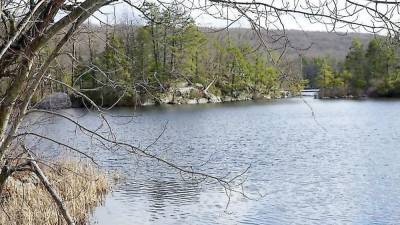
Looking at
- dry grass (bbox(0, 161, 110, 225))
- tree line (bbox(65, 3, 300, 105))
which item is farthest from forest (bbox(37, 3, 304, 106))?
dry grass (bbox(0, 161, 110, 225))

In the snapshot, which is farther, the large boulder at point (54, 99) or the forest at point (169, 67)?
the large boulder at point (54, 99)

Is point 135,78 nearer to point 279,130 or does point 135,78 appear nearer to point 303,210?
point 303,210

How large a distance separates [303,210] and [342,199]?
1427 mm

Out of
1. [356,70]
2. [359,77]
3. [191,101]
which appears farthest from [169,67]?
[356,70]

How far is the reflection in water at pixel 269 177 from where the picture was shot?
12000mm

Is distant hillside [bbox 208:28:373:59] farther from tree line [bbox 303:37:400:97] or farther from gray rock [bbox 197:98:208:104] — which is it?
tree line [bbox 303:37:400:97]

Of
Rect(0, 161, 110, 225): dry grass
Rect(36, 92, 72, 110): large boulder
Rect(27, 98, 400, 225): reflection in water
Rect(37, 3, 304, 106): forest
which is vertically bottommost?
Rect(27, 98, 400, 225): reflection in water

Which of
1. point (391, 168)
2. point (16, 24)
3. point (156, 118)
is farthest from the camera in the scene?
point (156, 118)

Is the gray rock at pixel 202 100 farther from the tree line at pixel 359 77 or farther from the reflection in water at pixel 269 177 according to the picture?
the reflection in water at pixel 269 177

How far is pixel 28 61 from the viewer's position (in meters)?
3.88

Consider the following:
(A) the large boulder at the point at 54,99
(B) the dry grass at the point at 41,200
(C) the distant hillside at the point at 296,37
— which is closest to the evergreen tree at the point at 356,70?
(B) the dry grass at the point at 41,200

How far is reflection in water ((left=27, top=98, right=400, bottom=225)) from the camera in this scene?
A: 12.0 metres

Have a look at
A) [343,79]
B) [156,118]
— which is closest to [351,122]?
[156,118]

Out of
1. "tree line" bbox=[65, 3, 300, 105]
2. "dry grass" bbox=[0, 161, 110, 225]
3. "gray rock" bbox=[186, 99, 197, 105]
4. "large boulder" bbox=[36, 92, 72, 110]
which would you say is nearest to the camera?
"tree line" bbox=[65, 3, 300, 105]
